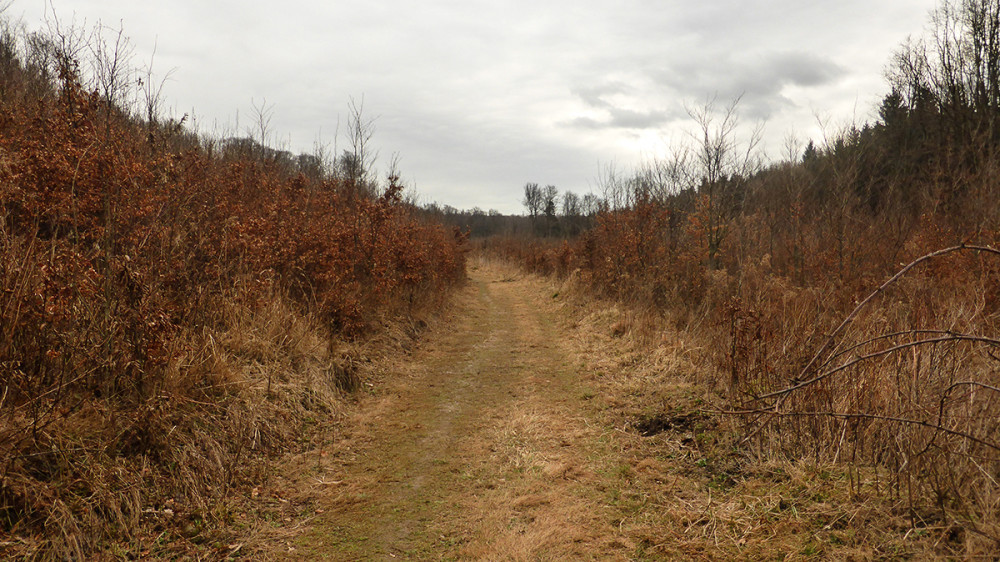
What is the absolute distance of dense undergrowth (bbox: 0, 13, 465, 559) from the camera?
3.28m

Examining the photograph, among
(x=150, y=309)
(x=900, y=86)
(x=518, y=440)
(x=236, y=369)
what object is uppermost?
(x=900, y=86)

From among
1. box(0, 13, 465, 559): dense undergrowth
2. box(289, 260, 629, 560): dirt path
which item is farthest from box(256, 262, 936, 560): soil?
box(0, 13, 465, 559): dense undergrowth

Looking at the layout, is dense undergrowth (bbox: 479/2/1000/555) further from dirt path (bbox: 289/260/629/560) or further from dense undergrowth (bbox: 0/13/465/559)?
dense undergrowth (bbox: 0/13/465/559)

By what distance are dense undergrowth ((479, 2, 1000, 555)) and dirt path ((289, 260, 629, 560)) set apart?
1502 mm

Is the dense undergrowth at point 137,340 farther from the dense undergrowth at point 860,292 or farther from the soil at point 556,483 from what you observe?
the dense undergrowth at point 860,292

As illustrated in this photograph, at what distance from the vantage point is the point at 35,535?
9.70 feet

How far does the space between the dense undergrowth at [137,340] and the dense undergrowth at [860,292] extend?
4.16 m

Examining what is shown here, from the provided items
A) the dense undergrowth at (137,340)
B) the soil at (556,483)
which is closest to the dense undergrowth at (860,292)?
the soil at (556,483)

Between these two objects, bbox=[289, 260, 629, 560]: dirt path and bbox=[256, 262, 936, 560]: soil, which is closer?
bbox=[256, 262, 936, 560]: soil

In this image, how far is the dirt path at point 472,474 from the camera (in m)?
3.60

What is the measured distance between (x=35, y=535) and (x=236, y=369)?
2.47m

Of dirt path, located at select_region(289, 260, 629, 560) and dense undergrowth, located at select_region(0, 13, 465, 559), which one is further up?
dense undergrowth, located at select_region(0, 13, 465, 559)

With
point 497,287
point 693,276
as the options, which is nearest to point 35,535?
point 693,276

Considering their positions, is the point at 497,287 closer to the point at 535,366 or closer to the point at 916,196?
the point at 535,366
